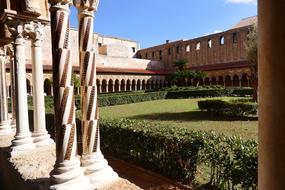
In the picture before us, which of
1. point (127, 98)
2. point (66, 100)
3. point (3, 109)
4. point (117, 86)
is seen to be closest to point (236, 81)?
point (117, 86)

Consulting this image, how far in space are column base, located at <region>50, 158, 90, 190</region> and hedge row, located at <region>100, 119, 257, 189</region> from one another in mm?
2356

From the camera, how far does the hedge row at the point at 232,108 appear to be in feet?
42.7

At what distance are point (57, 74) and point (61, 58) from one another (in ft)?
0.69

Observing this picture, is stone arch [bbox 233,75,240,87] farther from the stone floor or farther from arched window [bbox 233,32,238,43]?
the stone floor

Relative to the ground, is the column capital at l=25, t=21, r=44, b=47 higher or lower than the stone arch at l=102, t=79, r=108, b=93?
higher

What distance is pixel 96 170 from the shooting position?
3697 millimetres

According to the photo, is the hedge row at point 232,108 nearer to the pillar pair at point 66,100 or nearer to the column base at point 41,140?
the column base at point 41,140

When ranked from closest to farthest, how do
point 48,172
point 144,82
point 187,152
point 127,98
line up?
point 48,172, point 187,152, point 127,98, point 144,82

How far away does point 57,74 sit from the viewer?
10.9 ft

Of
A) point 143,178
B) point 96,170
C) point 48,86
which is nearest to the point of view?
point 96,170

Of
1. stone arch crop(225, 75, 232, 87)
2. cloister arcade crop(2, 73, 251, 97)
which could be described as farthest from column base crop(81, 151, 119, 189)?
stone arch crop(225, 75, 232, 87)

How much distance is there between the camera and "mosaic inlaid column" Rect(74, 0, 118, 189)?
3.67 metres

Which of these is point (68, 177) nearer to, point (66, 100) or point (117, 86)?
point (66, 100)

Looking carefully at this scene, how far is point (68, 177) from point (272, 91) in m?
2.74
